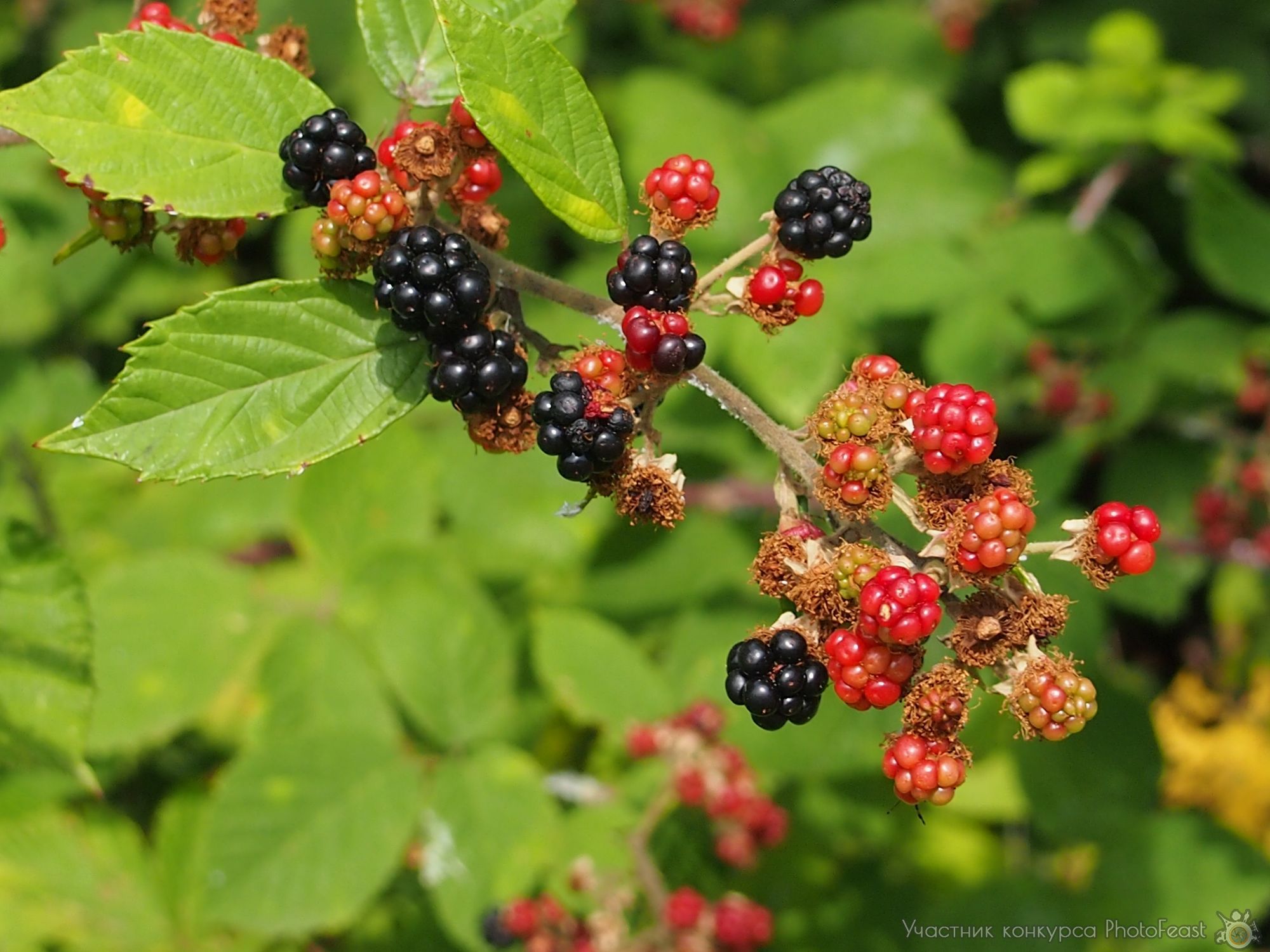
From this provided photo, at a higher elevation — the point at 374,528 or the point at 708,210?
the point at 708,210

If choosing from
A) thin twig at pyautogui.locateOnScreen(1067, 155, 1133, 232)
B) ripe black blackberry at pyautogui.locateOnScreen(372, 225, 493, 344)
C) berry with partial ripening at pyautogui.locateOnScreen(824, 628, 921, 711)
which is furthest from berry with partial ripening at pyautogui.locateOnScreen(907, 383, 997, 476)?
thin twig at pyautogui.locateOnScreen(1067, 155, 1133, 232)

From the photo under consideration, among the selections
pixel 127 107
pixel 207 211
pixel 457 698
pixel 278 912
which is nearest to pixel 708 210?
pixel 207 211

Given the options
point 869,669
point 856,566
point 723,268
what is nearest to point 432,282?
point 723,268

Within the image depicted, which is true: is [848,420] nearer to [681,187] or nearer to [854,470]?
[854,470]

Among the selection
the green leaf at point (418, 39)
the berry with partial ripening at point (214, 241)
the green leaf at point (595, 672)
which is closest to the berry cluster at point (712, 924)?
the green leaf at point (595, 672)

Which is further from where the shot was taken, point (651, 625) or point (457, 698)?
point (651, 625)

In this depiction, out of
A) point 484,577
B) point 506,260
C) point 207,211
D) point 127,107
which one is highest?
point 127,107

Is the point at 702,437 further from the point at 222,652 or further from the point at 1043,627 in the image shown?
the point at 1043,627

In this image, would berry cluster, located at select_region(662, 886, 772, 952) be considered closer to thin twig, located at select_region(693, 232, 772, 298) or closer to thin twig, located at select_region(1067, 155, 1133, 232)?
thin twig, located at select_region(693, 232, 772, 298)
